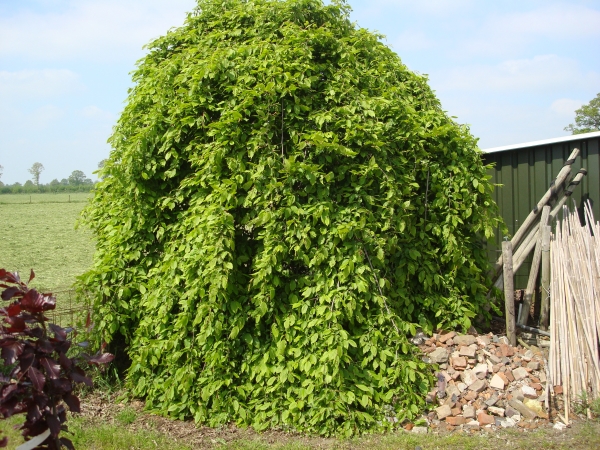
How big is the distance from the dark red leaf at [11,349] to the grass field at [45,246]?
190 inches

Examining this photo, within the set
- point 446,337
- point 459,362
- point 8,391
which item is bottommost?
point 459,362

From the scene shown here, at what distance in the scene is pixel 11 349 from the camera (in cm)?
274

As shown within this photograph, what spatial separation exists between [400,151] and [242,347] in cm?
268

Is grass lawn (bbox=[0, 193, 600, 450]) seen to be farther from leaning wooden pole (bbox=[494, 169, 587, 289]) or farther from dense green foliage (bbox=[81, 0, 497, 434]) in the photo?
leaning wooden pole (bbox=[494, 169, 587, 289])

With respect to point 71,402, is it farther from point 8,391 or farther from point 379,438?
point 379,438

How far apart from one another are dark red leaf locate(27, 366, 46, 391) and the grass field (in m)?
4.93

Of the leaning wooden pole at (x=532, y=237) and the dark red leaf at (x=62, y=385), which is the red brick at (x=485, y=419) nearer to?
the leaning wooden pole at (x=532, y=237)

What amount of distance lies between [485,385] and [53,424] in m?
3.96

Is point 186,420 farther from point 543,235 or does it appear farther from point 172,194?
point 543,235

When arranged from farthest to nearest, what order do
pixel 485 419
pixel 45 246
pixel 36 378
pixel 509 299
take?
1. pixel 45 246
2. pixel 509 299
3. pixel 485 419
4. pixel 36 378

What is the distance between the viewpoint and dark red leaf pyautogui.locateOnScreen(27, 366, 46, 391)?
2.70 m

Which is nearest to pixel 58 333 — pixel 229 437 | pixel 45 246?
pixel 229 437

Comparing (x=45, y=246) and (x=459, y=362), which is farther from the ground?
(x=45, y=246)

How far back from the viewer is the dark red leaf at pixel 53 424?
9.30 ft
